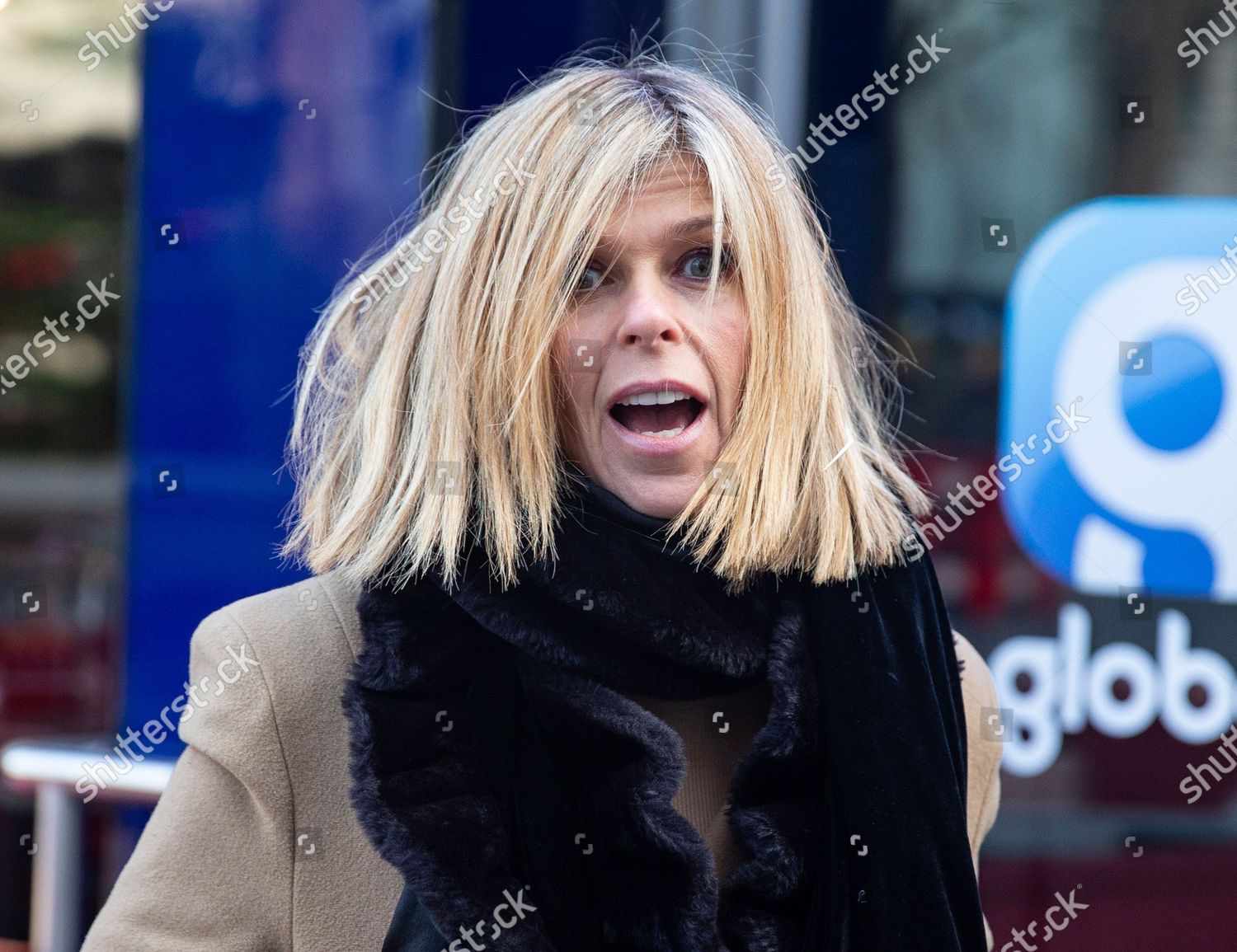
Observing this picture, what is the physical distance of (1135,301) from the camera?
2.38 m

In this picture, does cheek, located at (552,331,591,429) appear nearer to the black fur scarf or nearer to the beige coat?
the black fur scarf

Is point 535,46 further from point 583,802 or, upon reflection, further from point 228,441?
point 583,802

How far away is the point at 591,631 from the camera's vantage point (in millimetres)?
1409

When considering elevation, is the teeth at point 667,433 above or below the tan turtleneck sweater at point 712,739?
above

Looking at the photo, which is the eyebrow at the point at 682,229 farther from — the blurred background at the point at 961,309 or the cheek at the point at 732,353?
the blurred background at the point at 961,309
